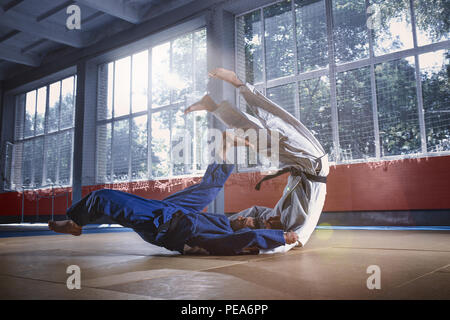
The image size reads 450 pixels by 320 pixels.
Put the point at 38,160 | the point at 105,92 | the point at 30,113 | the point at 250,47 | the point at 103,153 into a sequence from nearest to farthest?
the point at 250,47 → the point at 103,153 → the point at 105,92 → the point at 38,160 → the point at 30,113

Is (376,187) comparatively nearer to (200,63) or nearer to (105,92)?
(200,63)

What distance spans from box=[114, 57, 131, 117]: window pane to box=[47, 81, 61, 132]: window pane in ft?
7.77

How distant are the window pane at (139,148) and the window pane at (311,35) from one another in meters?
3.71

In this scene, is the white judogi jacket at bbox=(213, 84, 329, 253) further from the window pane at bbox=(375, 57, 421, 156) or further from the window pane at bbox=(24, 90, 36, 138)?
the window pane at bbox=(24, 90, 36, 138)

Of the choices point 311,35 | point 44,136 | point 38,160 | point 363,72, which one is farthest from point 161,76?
point 38,160

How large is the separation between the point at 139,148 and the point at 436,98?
5673mm

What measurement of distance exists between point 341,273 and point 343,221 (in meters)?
3.92

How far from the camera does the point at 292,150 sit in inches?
103

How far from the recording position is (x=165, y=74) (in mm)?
7949

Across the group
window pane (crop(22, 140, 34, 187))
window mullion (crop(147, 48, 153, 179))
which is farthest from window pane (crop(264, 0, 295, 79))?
window pane (crop(22, 140, 34, 187))

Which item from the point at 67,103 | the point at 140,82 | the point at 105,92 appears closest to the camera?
the point at 140,82

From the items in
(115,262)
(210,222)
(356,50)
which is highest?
(356,50)
